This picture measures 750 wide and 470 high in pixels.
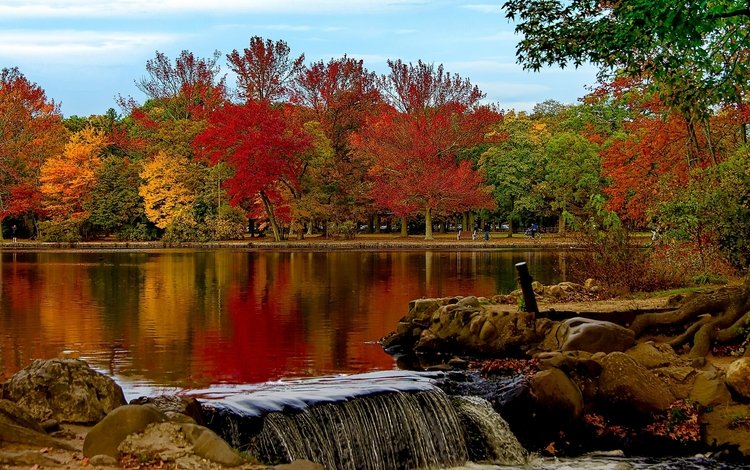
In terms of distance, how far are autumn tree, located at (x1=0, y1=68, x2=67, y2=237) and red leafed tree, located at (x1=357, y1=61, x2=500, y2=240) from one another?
84.0 feet

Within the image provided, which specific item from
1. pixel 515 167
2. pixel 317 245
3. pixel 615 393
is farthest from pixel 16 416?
pixel 515 167

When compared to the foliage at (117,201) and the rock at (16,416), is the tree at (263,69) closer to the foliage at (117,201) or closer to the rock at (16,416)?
the foliage at (117,201)

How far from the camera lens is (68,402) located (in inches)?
424

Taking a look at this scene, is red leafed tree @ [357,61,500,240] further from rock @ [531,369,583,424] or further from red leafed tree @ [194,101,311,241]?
rock @ [531,369,583,424]

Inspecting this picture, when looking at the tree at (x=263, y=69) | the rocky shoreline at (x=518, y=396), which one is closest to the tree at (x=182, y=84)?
the tree at (x=263, y=69)

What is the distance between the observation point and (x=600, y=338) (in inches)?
607

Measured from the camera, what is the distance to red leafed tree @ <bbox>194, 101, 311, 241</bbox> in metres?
58.4

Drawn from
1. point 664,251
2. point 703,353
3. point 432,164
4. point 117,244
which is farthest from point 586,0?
point 117,244

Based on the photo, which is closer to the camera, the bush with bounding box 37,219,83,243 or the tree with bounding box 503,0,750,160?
the tree with bounding box 503,0,750,160

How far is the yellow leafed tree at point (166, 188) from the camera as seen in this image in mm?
63094

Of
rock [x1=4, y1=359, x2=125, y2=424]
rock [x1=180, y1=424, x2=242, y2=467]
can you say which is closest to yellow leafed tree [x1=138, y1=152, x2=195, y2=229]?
rock [x1=4, y1=359, x2=125, y2=424]

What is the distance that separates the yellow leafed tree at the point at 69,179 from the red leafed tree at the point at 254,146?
36.4 ft

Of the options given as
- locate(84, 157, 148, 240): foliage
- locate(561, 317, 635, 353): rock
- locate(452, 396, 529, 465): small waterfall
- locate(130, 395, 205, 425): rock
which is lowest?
locate(452, 396, 529, 465): small waterfall

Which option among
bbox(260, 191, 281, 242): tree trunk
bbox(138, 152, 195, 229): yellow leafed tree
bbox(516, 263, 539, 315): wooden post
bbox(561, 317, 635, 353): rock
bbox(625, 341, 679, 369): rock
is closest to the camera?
bbox(625, 341, 679, 369): rock
